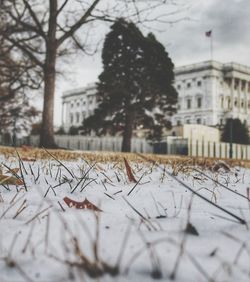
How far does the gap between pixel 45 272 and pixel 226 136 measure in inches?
1724

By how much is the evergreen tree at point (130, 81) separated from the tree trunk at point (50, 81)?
484 inches

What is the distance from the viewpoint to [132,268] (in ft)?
2.62

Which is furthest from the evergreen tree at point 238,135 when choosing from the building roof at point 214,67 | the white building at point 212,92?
the building roof at point 214,67

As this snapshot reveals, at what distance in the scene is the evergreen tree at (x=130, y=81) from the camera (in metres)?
27.5

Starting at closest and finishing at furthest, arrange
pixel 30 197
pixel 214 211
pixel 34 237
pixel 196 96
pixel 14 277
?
pixel 14 277
pixel 34 237
pixel 214 211
pixel 30 197
pixel 196 96

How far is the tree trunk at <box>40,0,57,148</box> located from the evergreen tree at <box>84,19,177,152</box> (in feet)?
40.4

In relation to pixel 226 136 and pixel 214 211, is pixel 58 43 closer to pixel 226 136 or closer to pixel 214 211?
pixel 214 211

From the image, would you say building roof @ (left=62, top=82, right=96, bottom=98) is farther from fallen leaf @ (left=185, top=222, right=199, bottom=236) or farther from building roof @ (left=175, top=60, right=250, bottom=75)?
fallen leaf @ (left=185, top=222, right=199, bottom=236)

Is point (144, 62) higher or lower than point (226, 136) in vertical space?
higher

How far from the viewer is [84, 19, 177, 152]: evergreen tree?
27.5 meters

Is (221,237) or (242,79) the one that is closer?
(221,237)

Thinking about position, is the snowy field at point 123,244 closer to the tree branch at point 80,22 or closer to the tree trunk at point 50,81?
the tree trunk at point 50,81

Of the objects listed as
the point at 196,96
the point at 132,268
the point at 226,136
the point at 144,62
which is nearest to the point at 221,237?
the point at 132,268

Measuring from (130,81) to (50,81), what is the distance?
1347 centimetres
